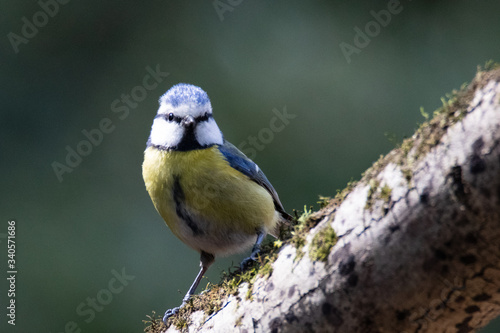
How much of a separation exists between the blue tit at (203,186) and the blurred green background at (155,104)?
6.62 ft

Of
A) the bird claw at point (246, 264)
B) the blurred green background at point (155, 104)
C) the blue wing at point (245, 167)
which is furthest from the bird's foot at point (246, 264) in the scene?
the blurred green background at point (155, 104)

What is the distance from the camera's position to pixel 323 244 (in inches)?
51.6

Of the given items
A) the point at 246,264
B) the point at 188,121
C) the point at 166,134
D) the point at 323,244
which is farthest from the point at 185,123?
the point at 323,244

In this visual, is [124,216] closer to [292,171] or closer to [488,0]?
[292,171]

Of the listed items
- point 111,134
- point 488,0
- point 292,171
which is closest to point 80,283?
point 111,134

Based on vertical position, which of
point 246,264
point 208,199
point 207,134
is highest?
point 207,134

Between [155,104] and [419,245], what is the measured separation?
458 cm

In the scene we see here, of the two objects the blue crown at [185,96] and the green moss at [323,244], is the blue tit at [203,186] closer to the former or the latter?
the blue crown at [185,96]

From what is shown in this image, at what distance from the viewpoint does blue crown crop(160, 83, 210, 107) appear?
2.43 m

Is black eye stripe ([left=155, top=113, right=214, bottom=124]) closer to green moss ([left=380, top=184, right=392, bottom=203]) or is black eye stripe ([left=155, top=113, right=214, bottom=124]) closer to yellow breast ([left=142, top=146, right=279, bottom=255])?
yellow breast ([left=142, top=146, right=279, bottom=255])

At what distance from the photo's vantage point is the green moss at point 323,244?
1.29 metres

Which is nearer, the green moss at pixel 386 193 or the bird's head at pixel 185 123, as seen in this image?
the green moss at pixel 386 193

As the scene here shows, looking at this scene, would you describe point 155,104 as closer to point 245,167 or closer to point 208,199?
point 245,167

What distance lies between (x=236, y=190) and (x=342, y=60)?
3.17 m
